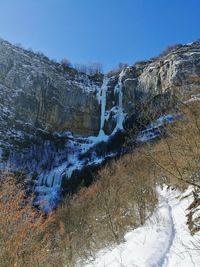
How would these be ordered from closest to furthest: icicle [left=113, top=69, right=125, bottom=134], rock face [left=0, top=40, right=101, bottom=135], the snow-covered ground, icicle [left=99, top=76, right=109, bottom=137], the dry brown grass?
the snow-covered ground
the dry brown grass
icicle [left=113, top=69, right=125, bottom=134]
rock face [left=0, top=40, right=101, bottom=135]
icicle [left=99, top=76, right=109, bottom=137]

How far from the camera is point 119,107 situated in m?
110

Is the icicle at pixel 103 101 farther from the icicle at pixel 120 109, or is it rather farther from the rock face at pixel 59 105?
the icicle at pixel 120 109

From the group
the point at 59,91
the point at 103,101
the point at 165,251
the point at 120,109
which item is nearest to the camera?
the point at 165,251

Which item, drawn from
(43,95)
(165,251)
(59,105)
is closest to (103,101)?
(59,105)

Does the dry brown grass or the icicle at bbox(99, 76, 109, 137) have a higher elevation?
the icicle at bbox(99, 76, 109, 137)

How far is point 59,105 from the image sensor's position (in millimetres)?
111312

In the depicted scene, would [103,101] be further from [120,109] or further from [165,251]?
[165,251]

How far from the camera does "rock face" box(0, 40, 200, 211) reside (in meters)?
94.7

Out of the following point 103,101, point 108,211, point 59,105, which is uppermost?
point 103,101

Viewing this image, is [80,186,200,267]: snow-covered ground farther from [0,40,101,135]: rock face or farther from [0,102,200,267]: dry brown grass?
[0,40,101,135]: rock face

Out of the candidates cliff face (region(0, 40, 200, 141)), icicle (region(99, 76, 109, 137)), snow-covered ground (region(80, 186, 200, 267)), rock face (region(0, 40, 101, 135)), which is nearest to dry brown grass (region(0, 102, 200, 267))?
snow-covered ground (region(80, 186, 200, 267))

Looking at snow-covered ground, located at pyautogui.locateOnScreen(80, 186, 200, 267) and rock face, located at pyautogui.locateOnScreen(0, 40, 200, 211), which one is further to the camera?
rock face, located at pyautogui.locateOnScreen(0, 40, 200, 211)

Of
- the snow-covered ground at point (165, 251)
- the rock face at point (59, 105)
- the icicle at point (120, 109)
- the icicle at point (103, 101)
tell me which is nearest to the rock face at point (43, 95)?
the rock face at point (59, 105)

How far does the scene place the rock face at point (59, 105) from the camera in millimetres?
94688
